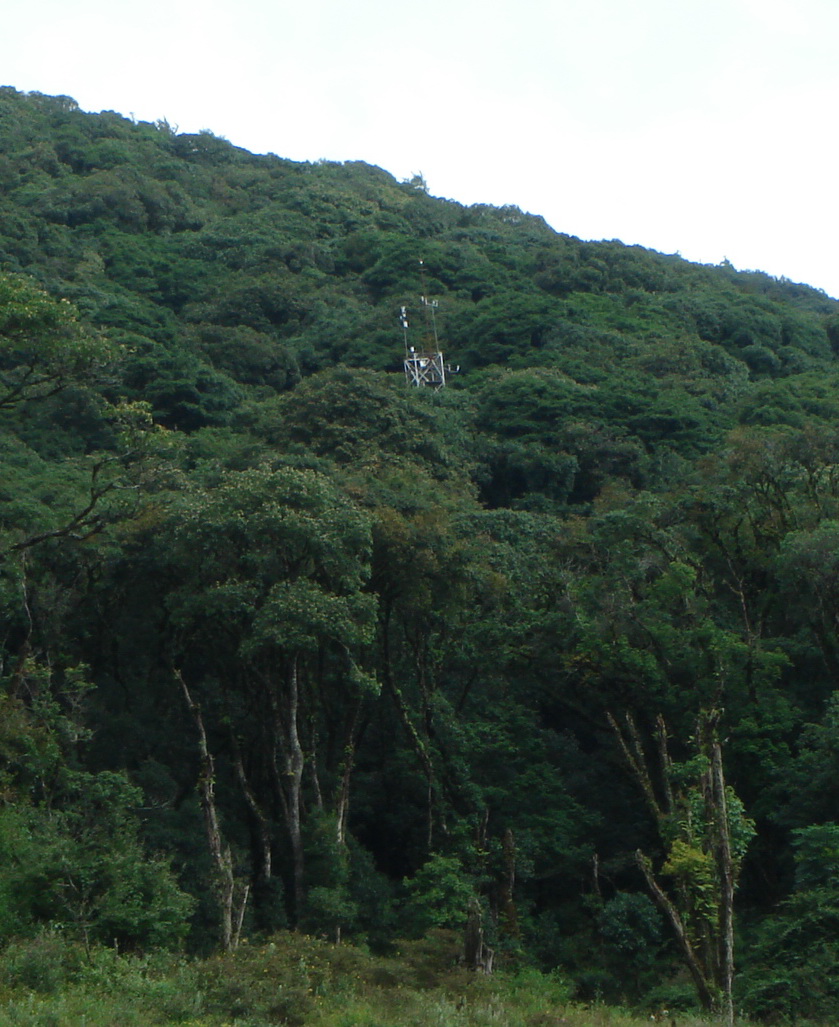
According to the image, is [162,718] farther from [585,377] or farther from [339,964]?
[585,377]

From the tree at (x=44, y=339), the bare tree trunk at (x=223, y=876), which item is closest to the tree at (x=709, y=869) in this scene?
the bare tree trunk at (x=223, y=876)

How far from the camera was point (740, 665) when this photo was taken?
22.8 meters

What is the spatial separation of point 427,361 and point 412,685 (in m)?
21.8

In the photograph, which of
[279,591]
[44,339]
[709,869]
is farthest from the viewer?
[279,591]

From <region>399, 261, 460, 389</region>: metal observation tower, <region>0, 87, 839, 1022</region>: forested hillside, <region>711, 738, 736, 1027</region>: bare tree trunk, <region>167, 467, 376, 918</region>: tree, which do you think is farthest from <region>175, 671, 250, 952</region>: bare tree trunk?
<region>399, 261, 460, 389</region>: metal observation tower

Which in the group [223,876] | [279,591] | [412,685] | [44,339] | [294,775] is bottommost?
[223,876]

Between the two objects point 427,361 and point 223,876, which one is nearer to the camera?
point 223,876

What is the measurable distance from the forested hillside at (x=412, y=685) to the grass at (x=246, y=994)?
→ 192 centimetres

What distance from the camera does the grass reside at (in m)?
10.5

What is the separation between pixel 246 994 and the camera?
11078mm

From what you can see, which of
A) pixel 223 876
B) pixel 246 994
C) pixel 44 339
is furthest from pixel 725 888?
pixel 44 339

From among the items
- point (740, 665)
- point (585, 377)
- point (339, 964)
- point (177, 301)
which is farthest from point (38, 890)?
point (177, 301)

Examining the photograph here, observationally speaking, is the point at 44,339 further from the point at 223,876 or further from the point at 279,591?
→ the point at 223,876

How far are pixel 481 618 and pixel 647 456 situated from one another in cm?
1299
